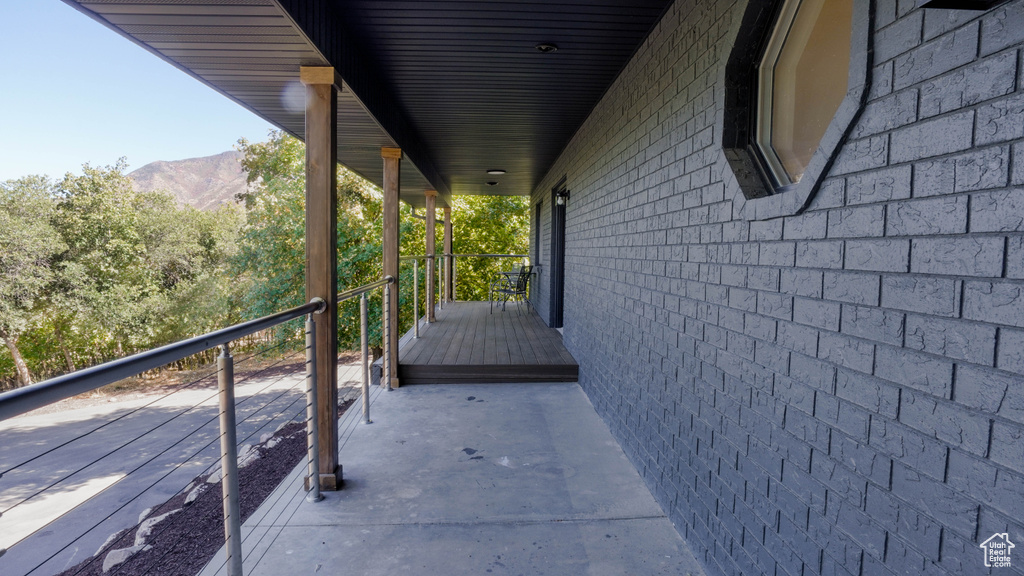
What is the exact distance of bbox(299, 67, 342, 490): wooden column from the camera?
2686 mm

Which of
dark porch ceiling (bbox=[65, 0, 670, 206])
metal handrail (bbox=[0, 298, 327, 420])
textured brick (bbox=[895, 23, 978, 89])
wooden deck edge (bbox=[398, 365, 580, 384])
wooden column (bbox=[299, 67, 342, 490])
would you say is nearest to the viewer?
metal handrail (bbox=[0, 298, 327, 420])

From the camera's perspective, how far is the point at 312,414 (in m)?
2.57

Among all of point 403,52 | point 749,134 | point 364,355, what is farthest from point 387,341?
point 749,134

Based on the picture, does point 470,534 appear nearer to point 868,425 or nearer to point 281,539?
point 281,539

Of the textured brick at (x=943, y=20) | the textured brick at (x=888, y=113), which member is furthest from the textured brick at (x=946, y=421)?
the textured brick at (x=943, y=20)

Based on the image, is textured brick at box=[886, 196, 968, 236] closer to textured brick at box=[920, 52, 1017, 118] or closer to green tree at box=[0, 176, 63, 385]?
textured brick at box=[920, 52, 1017, 118]

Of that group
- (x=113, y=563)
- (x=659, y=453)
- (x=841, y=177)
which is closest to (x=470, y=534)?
(x=659, y=453)

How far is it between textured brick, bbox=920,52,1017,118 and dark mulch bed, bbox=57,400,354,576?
3.31 metres

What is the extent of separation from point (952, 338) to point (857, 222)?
Result: 35 cm

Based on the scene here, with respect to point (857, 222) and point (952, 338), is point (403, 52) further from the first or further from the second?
point (952, 338)

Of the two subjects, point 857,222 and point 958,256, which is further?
point 857,222

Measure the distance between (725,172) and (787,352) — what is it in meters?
0.75

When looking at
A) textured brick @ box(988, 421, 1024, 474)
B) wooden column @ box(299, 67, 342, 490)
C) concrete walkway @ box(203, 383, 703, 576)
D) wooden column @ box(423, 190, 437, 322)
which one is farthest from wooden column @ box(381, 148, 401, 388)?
textured brick @ box(988, 421, 1024, 474)

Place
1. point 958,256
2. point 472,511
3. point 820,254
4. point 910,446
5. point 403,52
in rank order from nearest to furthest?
point 958,256
point 910,446
point 820,254
point 472,511
point 403,52
